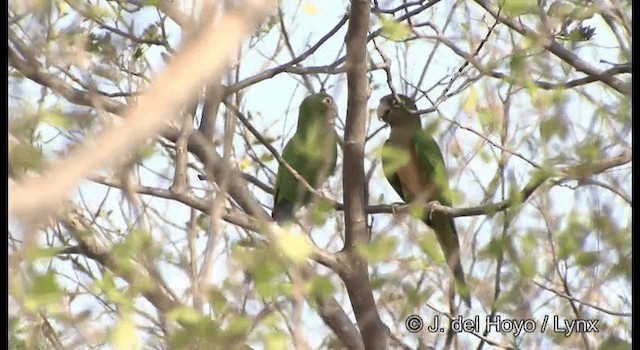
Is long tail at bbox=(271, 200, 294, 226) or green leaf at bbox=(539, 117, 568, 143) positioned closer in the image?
green leaf at bbox=(539, 117, 568, 143)

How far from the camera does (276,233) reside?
1529 millimetres

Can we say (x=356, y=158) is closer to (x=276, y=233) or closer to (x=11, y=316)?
(x=276, y=233)

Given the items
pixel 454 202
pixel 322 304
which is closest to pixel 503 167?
pixel 454 202

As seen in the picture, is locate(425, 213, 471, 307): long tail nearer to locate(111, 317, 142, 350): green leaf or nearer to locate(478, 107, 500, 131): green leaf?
locate(478, 107, 500, 131): green leaf

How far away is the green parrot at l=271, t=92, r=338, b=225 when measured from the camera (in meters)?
2.70

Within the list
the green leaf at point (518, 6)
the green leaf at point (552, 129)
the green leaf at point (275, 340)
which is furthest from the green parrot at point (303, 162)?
the green leaf at point (275, 340)

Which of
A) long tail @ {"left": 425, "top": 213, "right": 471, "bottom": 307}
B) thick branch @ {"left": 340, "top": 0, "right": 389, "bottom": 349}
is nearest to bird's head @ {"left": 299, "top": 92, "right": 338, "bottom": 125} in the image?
long tail @ {"left": 425, "top": 213, "right": 471, "bottom": 307}

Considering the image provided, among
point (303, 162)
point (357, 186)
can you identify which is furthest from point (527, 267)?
point (303, 162)

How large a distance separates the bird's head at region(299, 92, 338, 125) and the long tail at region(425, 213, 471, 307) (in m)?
0.47

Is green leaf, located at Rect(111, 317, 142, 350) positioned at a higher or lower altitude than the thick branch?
lower

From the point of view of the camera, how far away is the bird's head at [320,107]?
2.85m

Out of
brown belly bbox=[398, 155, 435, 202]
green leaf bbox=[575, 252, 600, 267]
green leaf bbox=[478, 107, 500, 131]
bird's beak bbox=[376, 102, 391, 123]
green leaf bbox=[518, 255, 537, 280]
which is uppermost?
bird's beak bbox=[376, 102, 391, 123]

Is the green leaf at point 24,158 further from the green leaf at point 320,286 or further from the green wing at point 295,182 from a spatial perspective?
the green wing at point 295,182
